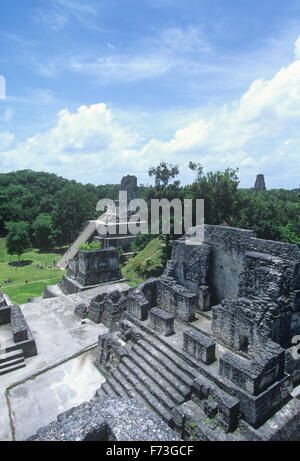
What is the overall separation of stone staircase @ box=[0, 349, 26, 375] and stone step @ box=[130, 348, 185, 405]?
4.22m

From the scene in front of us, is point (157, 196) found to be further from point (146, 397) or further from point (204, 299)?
point (146, 397)

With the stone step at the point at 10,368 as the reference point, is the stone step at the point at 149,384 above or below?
above

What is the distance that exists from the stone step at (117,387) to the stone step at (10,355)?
12.3 feet

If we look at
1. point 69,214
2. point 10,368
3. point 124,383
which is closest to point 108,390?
point 124,383

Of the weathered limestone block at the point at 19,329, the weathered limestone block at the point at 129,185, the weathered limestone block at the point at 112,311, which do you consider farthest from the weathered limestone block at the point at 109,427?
the weathered limestone block at the point at 129,185

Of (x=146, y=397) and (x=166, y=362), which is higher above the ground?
(x=166, y=362)

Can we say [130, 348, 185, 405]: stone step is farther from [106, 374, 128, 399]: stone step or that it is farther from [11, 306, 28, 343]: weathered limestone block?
[11, 306, 28, 343]: weathered limestone block

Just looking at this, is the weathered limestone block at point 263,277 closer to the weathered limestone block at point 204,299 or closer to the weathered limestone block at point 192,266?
the weathered limestone block at point 204,299

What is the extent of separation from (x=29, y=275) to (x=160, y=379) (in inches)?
925

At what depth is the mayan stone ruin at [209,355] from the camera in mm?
6430

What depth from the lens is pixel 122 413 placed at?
587 cm

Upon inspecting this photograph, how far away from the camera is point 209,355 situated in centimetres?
805

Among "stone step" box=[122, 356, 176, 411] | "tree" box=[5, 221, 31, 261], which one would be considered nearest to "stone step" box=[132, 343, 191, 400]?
"stone step" box=[122, 356, 176, 411]
